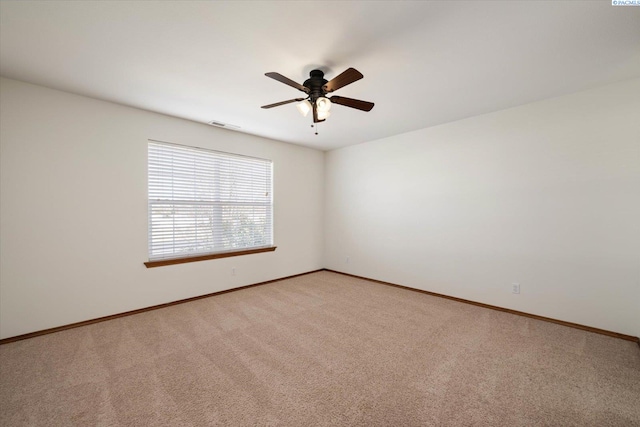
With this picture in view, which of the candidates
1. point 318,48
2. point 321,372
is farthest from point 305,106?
point 321,372

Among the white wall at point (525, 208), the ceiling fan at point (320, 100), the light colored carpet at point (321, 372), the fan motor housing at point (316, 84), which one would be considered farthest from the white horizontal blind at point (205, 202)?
the fan motor housing at point (316, 84)

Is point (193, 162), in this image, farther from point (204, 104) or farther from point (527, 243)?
point (527, 243)

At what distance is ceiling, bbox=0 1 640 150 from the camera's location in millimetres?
1684

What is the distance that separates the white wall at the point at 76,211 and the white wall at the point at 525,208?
10.4 ft

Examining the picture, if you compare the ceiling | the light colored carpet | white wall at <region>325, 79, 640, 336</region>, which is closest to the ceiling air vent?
the ceiling

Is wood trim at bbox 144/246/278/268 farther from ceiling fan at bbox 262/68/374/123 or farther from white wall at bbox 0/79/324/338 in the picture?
ceiling fan at bbox 262/68/374/123

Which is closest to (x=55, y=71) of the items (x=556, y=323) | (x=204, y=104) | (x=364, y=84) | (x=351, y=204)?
(x=204, y=104)

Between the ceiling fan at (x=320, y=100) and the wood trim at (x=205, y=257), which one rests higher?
the ceiling fan at (x=320, y=100)

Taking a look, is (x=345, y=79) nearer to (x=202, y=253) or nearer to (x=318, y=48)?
(x=318, y=48)

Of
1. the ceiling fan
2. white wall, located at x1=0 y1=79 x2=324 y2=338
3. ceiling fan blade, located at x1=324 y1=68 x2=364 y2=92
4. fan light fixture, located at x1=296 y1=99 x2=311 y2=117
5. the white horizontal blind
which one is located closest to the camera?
ceiling fan blade, located at x1=324 y1=68 x2=364 y2=92

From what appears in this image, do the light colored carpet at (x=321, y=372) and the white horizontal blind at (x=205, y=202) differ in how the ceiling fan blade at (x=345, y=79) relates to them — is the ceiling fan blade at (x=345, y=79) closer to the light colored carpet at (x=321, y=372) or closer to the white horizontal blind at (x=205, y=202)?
the light colored carpet at (x=321, y=372)

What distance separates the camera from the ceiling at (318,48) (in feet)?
5.52

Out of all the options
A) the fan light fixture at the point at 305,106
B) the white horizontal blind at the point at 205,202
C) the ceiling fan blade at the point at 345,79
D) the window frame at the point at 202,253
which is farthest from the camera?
the white horizontal blind at the point at 205,202

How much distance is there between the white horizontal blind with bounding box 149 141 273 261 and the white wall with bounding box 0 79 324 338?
0.57 ft
